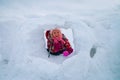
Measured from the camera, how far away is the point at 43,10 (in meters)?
2.65

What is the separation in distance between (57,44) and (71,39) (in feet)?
0.77

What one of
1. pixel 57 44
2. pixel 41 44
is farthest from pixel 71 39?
pixel 41 44

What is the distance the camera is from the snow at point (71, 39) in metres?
1.97

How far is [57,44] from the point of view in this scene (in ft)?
6.97

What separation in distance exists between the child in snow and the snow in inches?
2.8

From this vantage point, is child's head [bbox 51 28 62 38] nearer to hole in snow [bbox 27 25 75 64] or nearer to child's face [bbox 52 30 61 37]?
child's face [bbox 52 30 61 37]

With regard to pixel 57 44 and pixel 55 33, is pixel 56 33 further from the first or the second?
pixel 57 44

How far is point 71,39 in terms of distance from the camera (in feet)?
7.41

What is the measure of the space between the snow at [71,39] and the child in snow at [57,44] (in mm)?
72

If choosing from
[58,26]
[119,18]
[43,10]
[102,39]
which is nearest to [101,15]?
[119,18]

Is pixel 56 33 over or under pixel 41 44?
over

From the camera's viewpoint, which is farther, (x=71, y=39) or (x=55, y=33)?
(x=71, y=39)

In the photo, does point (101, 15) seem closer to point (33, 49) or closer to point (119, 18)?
point (119, 18)

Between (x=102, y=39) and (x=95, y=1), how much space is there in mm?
826
